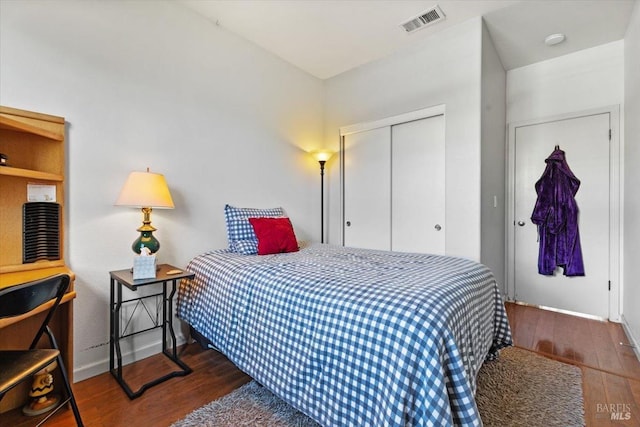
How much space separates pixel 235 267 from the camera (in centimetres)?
194

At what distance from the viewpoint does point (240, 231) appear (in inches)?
98.7

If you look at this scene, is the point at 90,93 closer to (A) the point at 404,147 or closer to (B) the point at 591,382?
(A) the point at 404,147

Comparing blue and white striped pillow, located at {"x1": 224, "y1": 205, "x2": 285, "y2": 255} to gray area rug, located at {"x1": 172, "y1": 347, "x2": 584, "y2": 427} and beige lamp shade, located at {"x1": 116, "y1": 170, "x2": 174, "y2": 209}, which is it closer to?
beige lamp shade, located at {"x1": 116, "y1": 170, "x2": 174, "y2": 209}

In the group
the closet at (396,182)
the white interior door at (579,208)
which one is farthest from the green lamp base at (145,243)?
the white interior door at (579,208)

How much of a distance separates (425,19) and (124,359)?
359 centimetres

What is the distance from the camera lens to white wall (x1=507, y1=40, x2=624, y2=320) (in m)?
2.90

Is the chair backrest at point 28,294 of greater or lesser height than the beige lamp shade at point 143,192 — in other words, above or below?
below

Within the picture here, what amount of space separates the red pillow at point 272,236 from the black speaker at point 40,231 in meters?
1.25

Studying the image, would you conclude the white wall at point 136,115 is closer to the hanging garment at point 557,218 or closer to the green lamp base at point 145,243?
the green lamp base at point 145,243

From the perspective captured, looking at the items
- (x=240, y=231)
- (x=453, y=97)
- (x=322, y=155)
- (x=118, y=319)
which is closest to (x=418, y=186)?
(x=453, y=97)

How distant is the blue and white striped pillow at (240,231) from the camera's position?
2.42 m

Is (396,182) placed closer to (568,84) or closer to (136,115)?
(568,84)

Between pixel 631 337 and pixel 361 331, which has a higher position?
pixel 361 331

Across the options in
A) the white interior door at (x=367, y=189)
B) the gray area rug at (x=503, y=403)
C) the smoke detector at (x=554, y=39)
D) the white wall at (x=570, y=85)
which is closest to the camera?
the gray area rug at (x=503, y=403)
